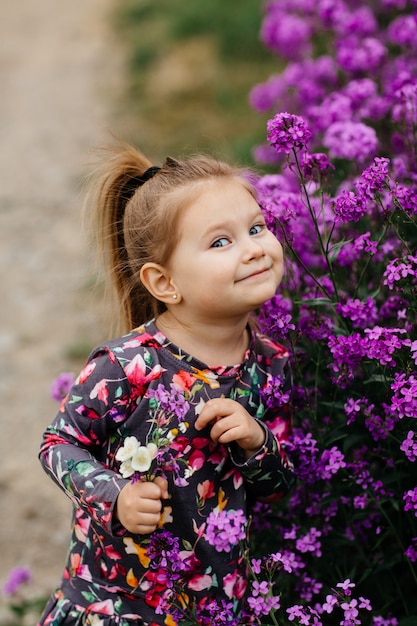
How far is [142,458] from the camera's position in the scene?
1.62m

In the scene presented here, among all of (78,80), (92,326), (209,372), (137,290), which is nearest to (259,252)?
(209,372)

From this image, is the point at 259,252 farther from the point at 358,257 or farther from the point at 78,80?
the point at 78,80

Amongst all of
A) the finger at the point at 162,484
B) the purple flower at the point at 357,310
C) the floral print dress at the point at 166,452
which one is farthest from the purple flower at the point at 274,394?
the finger at the point at 162,484

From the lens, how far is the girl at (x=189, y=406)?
199 cm

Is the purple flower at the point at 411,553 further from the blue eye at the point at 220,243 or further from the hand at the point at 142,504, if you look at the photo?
the blue eye at the point at 220,243

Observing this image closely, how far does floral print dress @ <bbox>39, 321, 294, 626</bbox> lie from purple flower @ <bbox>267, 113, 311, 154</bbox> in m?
0.51

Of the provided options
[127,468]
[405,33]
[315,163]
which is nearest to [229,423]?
[127,468]

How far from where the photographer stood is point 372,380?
2111mm

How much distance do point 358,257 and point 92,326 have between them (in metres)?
2.91

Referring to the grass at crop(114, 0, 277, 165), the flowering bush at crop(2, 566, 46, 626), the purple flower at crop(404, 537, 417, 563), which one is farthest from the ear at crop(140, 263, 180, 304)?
the grass at crop(114, 0, 277, 165)

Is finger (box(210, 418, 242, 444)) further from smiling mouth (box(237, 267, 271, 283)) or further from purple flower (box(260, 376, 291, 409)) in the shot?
smiling mouth (box(237, 267, 271, 283))

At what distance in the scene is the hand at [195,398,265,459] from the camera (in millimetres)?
1947

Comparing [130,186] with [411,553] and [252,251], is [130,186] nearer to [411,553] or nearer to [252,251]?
[252,251]

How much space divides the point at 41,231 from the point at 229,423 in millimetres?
4718
